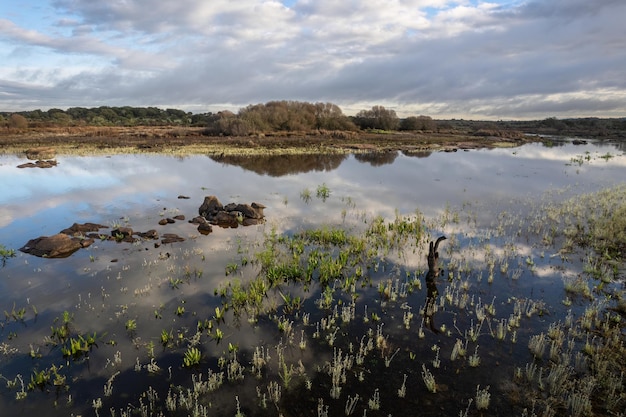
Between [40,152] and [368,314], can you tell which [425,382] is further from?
[40,152]

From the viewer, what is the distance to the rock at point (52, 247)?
14.8 metres

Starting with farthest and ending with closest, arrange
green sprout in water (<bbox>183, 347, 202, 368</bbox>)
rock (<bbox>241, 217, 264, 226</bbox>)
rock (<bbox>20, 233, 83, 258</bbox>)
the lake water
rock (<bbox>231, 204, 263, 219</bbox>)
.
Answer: rock (<bbox>231, 204, 263, 219</bbox>)
rock (<bbox>241, 217, 264, 226</bbox>)
rock (<bbox>20, 233, 83, 258</bbox>)
green sprout in water (<bbox>183, 347, 202, 368</bbox>)
the lake water

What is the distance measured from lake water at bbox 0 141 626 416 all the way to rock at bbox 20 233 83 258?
1.72 feet

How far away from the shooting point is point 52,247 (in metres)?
14.9

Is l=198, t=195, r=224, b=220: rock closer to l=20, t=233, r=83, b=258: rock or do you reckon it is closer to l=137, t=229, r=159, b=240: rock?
l=137, t=229, r=159, b=240: rock


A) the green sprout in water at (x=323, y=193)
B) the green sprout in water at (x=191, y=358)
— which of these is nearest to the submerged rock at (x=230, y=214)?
the green sprout in water at (x=323, y=193)

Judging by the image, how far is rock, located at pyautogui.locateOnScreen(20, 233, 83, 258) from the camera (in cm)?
1484

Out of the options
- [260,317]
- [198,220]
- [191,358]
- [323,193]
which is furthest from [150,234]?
[323,193]

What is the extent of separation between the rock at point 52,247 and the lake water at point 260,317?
Answer: 526mm

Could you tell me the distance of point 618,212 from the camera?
2009 cm

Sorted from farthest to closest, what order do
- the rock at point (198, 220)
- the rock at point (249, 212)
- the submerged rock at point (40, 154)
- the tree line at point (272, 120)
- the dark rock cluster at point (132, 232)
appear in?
1. the tree line at point (272, 120)
2. the submerged rock at point (40, 154)
3. the rock at point (249, 212)
4. the rock at point (198, 220)
5. the dark rock cluster at point (132, 232)

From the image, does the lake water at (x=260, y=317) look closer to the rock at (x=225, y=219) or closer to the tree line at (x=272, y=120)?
the rock at (x=225, y=219)

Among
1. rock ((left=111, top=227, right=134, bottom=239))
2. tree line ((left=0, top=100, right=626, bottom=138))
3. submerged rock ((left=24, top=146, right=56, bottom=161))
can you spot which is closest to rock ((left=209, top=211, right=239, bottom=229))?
rock ((left=111, top=227, right=134, bottom=239))

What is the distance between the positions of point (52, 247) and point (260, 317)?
34.4 ft
